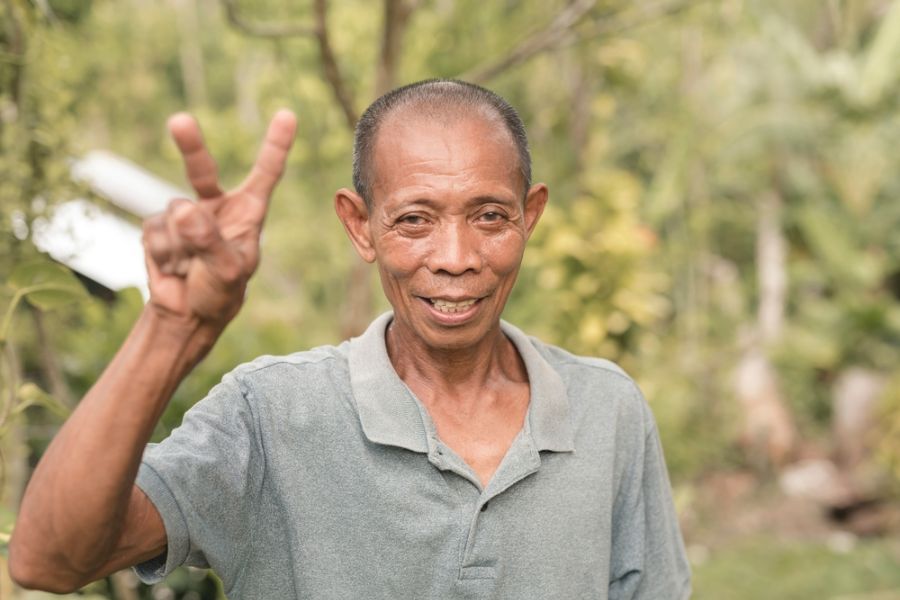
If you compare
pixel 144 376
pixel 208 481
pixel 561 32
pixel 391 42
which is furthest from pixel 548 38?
pixel 144 376

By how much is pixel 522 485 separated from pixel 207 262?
0.57 m

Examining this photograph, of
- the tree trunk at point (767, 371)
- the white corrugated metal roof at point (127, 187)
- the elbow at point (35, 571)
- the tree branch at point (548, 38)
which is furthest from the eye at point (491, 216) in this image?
the tree trunk at point (767, 371)

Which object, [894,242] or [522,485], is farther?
[894,242]

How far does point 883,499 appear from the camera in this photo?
8.08 meters

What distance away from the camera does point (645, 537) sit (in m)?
1.50

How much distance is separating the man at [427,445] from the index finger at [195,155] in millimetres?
325

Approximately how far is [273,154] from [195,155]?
98mm

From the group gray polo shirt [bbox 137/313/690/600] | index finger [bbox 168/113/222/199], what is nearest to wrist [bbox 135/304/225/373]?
index finger [bbox 168/113/222/199]

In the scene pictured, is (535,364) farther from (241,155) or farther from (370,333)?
(241,155)

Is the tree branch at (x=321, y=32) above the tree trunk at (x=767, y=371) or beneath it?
beneath

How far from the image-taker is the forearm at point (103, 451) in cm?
99

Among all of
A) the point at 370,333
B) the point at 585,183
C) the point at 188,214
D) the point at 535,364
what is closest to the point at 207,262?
the point at 188,214

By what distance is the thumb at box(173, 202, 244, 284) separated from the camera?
0.95 meters

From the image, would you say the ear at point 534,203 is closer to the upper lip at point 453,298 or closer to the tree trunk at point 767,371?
the upper lip at point 453,298
